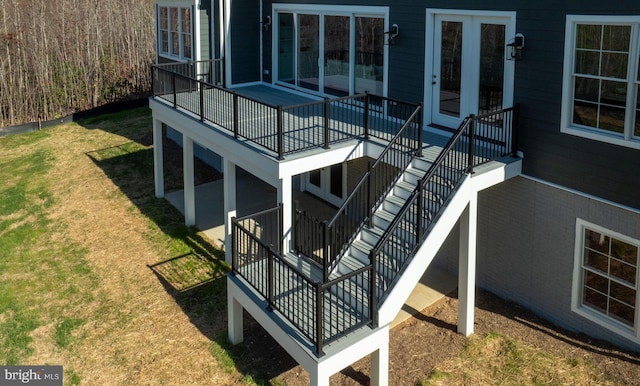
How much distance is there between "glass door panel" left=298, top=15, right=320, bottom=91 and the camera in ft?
42.5

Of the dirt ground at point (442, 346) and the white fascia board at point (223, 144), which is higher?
the white fascia board at point (223, 144)

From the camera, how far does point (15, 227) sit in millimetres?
13547

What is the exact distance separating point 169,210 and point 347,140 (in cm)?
564

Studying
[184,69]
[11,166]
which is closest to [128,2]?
[11,166]

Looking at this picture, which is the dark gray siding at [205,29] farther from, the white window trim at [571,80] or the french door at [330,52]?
the white window trim at [571,80]

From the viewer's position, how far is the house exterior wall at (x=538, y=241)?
8117mm

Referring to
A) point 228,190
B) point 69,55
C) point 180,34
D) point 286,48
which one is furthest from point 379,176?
point 69,55

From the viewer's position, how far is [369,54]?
1155cm

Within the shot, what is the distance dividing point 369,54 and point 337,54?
1.05m

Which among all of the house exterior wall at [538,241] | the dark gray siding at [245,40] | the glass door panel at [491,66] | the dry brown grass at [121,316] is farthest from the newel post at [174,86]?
the house exterior wall at [538,241]

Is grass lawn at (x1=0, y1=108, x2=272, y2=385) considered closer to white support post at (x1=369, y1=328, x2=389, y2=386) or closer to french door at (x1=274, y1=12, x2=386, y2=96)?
white support post at (x1=369, y1=328, x2=389, y2=386)

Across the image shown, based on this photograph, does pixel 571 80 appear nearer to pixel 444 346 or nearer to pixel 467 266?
pixel 467 266

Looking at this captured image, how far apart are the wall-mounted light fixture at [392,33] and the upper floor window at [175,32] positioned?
6521 millimetres

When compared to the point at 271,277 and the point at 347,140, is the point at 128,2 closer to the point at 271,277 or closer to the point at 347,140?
the point at 347,140
